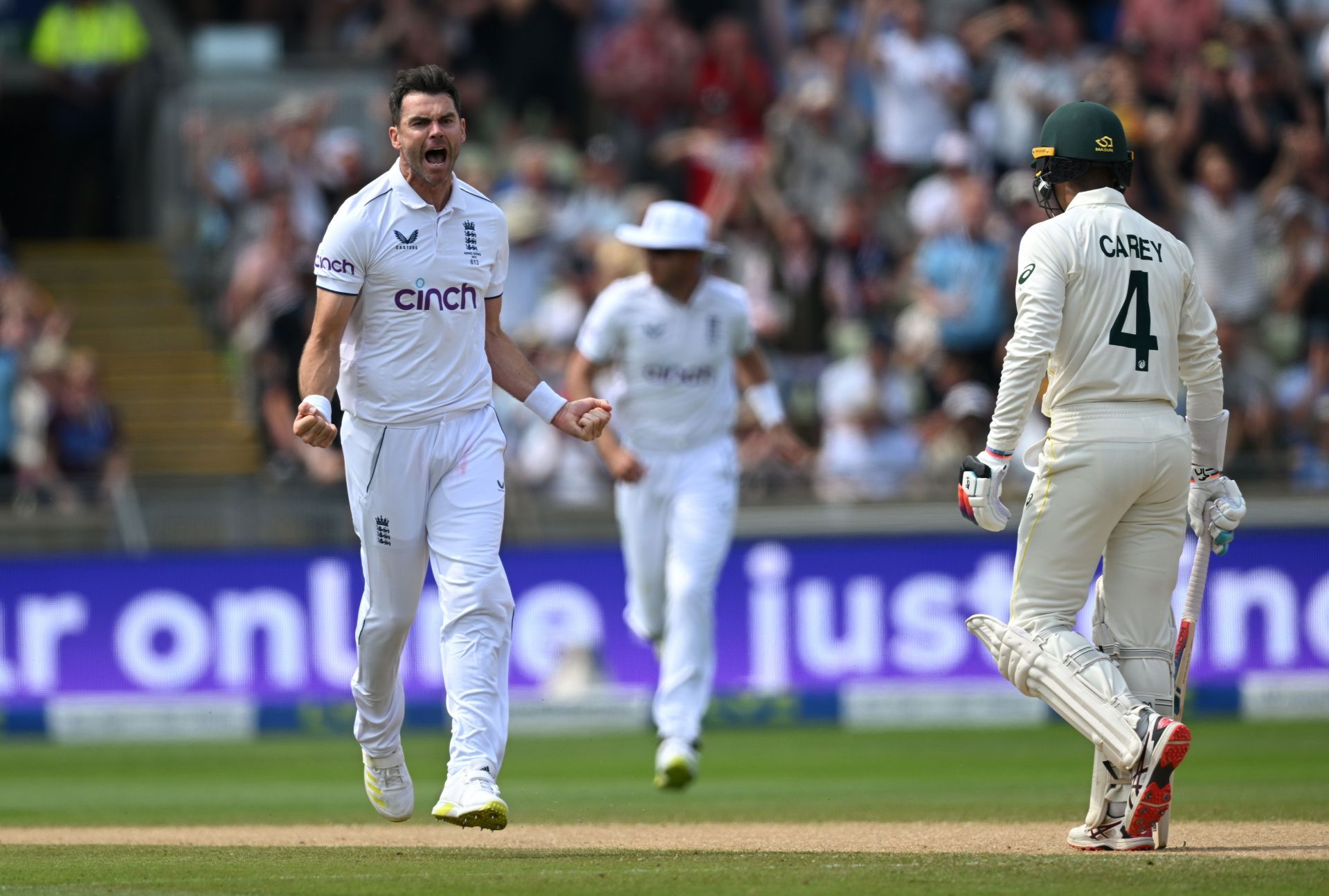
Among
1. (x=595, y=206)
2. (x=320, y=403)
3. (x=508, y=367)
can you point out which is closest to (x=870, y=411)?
(x=595, y=206)

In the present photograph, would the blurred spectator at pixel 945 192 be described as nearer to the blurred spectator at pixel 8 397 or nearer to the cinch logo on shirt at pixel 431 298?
the blurred spectator at pixel 8 397

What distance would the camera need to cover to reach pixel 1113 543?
708 cm

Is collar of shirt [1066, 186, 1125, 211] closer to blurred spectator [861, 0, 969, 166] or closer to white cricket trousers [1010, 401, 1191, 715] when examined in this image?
white cricket trousers [1010, 401, 1191, 715]

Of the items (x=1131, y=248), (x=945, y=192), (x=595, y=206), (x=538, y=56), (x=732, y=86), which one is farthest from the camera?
(x=538, y=56)

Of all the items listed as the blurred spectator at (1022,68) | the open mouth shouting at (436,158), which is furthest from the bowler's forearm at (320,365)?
the blurred spectator at (1022,68)

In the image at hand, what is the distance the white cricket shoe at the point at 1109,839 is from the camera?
22.8 feet

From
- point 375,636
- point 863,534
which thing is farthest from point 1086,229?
point 863,534

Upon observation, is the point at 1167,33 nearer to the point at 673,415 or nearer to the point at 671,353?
the point at 671,353

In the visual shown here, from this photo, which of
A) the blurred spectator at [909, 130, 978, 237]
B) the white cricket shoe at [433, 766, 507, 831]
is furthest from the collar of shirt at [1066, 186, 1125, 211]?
the blurred spectator at [909, 130, 978, 237]

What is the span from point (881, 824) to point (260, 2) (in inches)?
576

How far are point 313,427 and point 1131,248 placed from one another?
286 centimetres

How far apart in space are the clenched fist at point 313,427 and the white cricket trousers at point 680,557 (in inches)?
131

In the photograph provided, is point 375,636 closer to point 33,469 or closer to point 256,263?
point 33,469

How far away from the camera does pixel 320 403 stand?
7.08m
